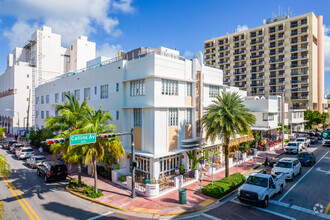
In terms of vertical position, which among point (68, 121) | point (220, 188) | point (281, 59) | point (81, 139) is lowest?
point (220, 188)

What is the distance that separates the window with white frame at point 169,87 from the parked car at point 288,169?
1235cm

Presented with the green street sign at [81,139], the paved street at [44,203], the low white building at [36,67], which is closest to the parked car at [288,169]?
the paved street at [44,203]

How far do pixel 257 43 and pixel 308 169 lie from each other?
199 ft

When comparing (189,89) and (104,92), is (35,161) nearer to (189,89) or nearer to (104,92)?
(104,92)

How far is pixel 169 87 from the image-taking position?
20250 millimetres

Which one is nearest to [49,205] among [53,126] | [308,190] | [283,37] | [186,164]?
[53,126]

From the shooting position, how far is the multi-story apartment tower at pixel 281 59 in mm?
63853

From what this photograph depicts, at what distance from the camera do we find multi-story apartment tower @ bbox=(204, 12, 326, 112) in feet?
209

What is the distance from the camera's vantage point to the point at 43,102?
133ft

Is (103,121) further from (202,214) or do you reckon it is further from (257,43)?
(257,43)

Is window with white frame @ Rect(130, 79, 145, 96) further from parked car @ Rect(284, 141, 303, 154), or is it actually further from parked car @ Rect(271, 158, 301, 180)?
parked car @ Rect(284, 141, 303, 154)

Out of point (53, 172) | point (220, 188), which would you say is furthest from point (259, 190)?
point (53, 172)

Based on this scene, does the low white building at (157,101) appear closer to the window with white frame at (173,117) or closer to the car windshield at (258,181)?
the window with white frame at (173,117)

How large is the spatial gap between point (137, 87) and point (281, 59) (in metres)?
65.1
